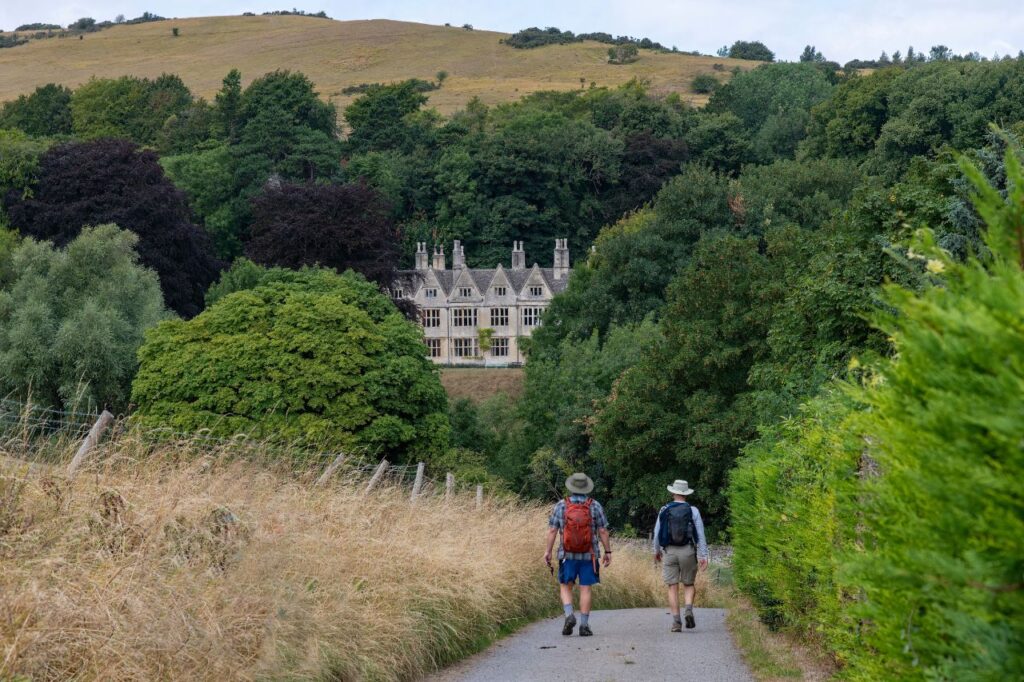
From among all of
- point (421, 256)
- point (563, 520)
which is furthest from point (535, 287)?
point (563, 520)

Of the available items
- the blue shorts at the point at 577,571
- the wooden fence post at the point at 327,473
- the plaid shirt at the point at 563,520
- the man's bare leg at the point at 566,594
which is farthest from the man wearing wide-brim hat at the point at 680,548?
the wooden fence post at the point at 327,473

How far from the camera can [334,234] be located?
64562 millimetres

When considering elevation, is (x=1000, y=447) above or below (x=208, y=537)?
above

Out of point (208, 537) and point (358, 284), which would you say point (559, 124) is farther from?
point (208, 537)

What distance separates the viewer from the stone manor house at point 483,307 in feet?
357

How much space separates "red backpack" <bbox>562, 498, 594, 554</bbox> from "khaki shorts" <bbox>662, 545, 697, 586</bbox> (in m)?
1.32

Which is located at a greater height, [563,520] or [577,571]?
[563,520]

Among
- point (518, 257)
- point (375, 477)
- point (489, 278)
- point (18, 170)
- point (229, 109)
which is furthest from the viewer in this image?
point (229, 109)

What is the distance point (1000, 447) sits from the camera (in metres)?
3.68

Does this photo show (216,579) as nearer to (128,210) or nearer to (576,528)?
(576,528)

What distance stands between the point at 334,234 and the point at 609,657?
5279cm

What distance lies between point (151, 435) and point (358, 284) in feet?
103

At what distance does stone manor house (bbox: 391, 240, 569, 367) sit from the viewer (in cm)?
10888

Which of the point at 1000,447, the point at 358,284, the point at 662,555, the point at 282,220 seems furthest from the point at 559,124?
the point at 1000,447
